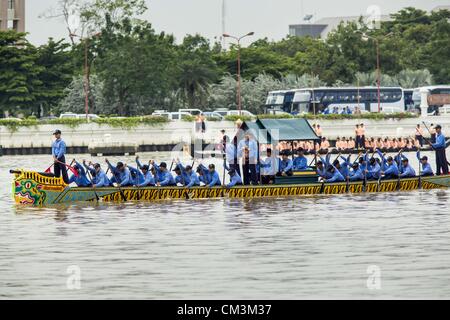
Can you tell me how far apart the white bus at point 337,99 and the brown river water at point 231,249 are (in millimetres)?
53418

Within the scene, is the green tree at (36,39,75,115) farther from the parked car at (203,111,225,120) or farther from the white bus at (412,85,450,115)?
the white bus at (412,85,450,115)

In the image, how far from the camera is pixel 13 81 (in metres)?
88.7

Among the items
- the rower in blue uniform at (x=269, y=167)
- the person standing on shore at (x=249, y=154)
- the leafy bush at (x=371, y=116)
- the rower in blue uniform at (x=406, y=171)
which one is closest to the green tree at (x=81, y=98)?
the leafy bush at (x=371, y=116)

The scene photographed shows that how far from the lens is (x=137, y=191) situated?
40.8 metres

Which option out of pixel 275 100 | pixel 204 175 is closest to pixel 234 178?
pixel 204 175

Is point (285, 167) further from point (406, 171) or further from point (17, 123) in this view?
point (17, 123)

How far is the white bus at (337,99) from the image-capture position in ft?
320

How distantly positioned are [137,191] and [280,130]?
548 centimetres

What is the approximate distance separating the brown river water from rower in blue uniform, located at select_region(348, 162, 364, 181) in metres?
0.79

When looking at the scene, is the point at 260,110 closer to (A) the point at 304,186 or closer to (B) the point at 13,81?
(B) the point at 13,81

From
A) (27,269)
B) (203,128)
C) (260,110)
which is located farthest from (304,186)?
(260,110)

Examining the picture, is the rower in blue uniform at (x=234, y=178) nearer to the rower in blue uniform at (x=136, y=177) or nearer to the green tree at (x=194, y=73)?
the rower in blue uniform at (x=136, y=177)

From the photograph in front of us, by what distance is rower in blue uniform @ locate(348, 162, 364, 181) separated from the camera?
43625 mm

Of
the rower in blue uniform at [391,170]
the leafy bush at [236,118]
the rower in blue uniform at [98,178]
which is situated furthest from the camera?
the leafy bush at [236,118]
